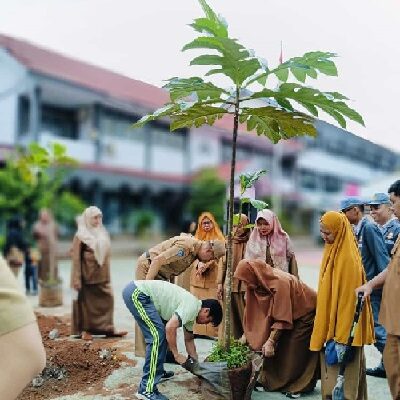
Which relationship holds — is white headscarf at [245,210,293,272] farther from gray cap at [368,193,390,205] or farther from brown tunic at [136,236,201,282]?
gray cap at [368,193,390,205]

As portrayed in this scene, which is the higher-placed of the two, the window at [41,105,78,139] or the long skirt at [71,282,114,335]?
the window at [41,105,78,139]

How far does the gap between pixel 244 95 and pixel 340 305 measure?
1.62m

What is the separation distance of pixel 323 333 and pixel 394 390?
22.8 inches

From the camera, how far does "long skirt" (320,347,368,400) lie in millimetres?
3803

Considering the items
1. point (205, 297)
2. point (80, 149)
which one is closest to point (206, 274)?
point (205, 297)

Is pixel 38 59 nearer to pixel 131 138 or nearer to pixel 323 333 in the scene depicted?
pixel 131 138

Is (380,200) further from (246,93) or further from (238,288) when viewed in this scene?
(246,93)

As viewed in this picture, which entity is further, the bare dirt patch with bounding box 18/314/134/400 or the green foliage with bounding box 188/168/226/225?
the green foliage with bounding box 188/168/226/225

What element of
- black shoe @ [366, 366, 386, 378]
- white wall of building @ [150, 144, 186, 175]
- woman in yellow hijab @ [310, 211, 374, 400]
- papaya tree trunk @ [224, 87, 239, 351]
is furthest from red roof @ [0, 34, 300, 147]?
woman in yellow hijab @ [310, 211, 374, 400]

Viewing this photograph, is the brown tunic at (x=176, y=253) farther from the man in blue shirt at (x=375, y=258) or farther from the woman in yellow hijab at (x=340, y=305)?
the man in blue shirt at (x=375, y=258)

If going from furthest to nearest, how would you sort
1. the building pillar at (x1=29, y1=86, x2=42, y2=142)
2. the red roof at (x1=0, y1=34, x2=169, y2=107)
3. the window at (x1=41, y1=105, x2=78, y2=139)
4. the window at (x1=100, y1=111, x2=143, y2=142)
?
the window at (x1=100, y1=111, x2=143, y2=142)
the window at (x1=41, y1=105, x2=78, y2=139)
the red roof at (x1=0, y1=34, x2=169, y2=107)
the building pillar at (x1=29, y1=86, x2=42, y2=142)

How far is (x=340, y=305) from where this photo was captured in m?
3.74

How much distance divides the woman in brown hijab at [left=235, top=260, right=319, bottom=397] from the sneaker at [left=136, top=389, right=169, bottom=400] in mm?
839

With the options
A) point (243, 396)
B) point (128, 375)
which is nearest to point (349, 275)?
point (243, 396)
